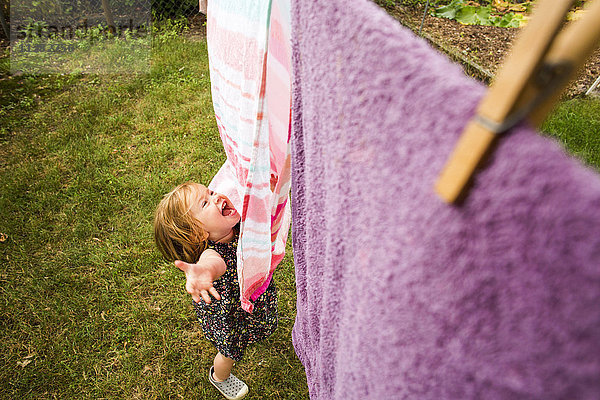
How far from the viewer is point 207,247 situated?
1307 mm

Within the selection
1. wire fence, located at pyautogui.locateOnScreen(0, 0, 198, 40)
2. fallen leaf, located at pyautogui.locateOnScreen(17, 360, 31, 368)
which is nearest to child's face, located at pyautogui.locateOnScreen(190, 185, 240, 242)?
fallen leaf, located at pyautogui.locateOnScreen(17, 360, 31, 368)

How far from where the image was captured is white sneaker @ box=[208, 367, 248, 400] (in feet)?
5.74

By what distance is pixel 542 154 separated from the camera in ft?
0.69

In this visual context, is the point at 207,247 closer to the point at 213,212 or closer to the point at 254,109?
the point at 213,212

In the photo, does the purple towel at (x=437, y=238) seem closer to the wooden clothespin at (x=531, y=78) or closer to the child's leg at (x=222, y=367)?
the wooden clothespin at (x=531, y=78)

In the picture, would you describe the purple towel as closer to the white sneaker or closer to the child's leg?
the child's leg

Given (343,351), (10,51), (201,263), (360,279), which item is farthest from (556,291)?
(10,51)

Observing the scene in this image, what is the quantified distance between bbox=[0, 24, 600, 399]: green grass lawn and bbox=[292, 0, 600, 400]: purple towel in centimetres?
171

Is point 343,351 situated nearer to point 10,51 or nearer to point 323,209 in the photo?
point 323,209

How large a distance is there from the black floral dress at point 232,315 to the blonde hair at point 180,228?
75 millimetres

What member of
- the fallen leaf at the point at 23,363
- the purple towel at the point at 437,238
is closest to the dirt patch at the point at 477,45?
the purple towel at the point at 437,238

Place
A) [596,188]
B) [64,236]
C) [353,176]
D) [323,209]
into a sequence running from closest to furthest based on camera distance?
[596,188]
[353,176]
[323,209]
[64,236]

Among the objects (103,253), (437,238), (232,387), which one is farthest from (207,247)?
(103,253)

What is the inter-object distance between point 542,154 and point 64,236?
2938 mm
